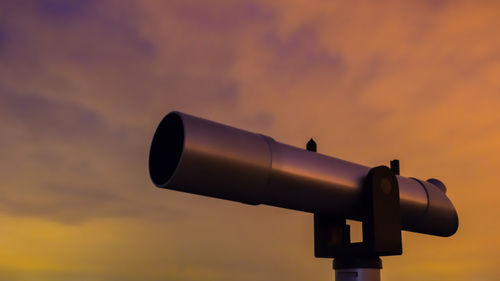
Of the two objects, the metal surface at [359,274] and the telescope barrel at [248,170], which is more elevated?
the telescope barrel at [248,170]

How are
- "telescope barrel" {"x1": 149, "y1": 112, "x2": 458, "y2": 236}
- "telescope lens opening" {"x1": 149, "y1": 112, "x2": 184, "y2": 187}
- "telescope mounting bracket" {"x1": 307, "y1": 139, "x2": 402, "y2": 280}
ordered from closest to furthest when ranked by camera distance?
1. "telescope barrel" {"x1": 149, "y1": 112, "x2": 458, "y2": 236}
2. "telescope lens opening" {"x1": 149, "y1": 112, "x2": 184, "y2": 187}
3. "telescope mounting bracket" {"x1": 307, "y1": 139, "x2": 402, "y2": 280}

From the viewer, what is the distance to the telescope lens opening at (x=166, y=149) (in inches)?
109

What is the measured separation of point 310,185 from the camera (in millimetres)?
3105

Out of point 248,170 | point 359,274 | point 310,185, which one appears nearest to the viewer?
point 248,170

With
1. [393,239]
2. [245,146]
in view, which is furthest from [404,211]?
[245,146]

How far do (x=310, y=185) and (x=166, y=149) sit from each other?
83 centimetres

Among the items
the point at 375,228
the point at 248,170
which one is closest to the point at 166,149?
the point at 248,170

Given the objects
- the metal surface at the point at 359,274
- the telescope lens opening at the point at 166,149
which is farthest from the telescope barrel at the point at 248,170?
the metal surface at the point at 359,274

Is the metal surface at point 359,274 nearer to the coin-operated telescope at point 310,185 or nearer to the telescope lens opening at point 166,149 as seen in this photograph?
the coin-operated telescope at point 310,185

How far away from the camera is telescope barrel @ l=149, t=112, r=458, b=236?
263 cm

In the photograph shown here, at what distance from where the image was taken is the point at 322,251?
353 cm

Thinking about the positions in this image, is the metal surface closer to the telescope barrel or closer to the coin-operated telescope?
the coin-operated telescope

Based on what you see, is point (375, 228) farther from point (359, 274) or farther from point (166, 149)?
point (166, 149)

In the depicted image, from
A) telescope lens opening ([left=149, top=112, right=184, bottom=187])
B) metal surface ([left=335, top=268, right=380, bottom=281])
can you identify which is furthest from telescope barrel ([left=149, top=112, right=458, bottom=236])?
metal surface ([left=335, top=268, right=380, bottom=281])
